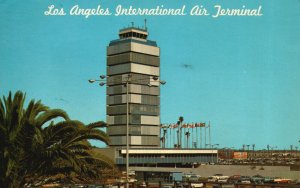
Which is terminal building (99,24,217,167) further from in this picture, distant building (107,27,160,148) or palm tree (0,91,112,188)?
palm tree (0,91,112,188)

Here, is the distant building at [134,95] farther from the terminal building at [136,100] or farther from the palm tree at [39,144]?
the palm tree at [39,144]

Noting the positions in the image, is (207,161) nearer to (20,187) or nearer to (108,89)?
(108,89)

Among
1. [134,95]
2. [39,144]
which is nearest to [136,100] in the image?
[134,95]

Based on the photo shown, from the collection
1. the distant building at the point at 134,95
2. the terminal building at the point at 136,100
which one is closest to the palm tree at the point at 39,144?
the terminal building at the point at 136,100

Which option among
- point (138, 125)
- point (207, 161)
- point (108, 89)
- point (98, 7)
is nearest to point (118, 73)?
point (108, 89)

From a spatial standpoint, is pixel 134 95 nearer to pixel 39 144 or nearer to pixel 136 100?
pixel 136 100
